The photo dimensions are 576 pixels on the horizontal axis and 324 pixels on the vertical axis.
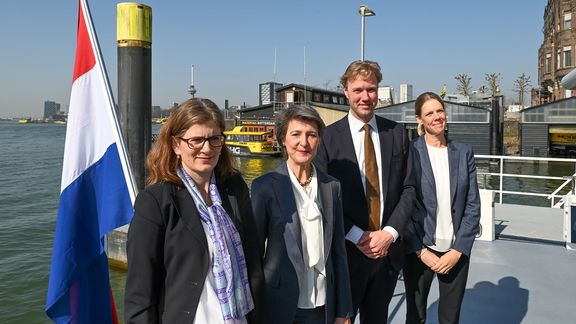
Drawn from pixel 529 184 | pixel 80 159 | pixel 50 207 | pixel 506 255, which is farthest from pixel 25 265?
pixel 529 184

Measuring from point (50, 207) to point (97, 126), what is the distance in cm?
1603

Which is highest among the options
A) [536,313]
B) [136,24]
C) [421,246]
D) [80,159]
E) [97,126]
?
[136,24]

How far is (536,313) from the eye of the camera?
3383 millimetres

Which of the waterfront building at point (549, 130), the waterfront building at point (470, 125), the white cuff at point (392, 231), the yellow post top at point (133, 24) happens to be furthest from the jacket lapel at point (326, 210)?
the waterfront building at point (549, 130)

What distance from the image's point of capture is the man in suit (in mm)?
2340

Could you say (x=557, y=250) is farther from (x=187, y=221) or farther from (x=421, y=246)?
(x=187, y=221)

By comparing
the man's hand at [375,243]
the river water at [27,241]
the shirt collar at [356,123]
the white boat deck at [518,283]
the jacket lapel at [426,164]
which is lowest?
the river water at [27,241]

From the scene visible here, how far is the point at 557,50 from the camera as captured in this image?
37.8 metres

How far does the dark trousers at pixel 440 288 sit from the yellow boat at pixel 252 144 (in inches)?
1367

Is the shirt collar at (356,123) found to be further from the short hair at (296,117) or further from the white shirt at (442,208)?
the white shirt at (442,208)

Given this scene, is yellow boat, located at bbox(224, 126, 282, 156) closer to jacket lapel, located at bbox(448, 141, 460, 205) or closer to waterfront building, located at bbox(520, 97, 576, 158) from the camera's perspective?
waterfront building, located at bbox(520, 97, 576, 158)

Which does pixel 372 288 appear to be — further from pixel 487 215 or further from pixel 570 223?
pixel 570 223

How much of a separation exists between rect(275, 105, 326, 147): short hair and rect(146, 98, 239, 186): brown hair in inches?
14.6

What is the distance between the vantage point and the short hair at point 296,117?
2.00 meters
